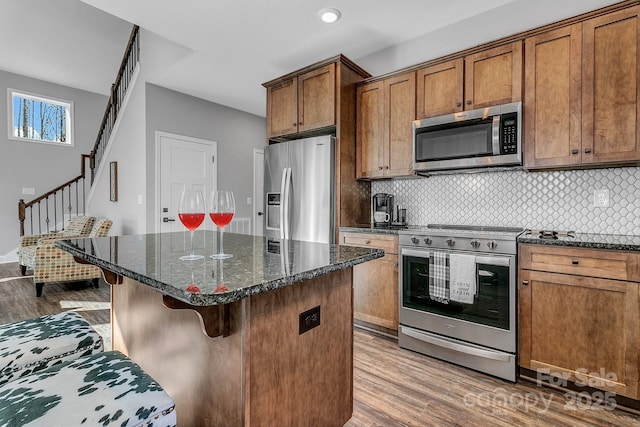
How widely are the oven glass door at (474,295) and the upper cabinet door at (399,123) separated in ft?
2.90

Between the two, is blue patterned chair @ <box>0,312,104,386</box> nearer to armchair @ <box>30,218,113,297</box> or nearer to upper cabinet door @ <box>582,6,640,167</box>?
armchair @ <box>30,218,113,297</box>

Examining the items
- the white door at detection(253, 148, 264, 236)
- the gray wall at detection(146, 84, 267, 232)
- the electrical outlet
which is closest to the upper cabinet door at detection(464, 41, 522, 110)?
the electrical outlet

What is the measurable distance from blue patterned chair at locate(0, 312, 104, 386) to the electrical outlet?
10.3 ft

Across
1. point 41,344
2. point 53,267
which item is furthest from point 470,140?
point 53,267

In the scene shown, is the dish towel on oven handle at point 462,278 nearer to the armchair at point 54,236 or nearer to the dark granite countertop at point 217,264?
the dark granite countertop at point 217,264

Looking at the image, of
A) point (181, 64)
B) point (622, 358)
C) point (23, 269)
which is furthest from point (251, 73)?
point (23, 269)

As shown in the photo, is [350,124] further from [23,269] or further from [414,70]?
[23,269]

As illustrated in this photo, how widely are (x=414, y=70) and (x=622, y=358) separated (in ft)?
8.09

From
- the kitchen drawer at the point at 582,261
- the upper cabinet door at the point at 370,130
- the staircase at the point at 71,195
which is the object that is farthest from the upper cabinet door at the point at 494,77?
the staircase at the point at 71,195

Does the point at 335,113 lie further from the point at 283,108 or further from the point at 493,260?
the point at 493,260

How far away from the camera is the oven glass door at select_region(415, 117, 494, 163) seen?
7.97 feet

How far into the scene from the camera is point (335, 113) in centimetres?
302

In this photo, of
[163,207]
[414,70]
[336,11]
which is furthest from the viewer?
[163,207]

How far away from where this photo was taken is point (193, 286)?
0.76 metres
